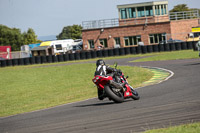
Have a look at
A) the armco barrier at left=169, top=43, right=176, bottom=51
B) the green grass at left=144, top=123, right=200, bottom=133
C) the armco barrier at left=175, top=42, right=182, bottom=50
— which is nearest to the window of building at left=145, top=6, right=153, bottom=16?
the armco barrier at left=169, top=43, right=176, bottom=51

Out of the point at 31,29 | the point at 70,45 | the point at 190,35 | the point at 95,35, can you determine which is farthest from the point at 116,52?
the point at 31,29

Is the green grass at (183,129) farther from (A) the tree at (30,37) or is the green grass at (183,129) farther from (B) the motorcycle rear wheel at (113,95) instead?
(A) the tree at (30,37)

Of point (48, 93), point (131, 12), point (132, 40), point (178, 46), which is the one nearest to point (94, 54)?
point (178, 46)

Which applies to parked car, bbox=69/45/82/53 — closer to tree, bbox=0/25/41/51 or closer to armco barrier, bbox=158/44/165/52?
armco barrier, bbox=158/44/165/52

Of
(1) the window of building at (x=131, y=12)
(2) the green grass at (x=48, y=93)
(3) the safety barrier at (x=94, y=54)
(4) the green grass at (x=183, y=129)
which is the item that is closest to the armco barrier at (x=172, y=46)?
(3) the safety barrier at (x=94, y=54)

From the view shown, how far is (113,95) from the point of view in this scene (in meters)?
10.2

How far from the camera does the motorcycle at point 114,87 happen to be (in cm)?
1020

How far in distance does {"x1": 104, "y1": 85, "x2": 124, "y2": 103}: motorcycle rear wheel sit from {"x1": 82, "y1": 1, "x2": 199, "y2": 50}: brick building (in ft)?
133

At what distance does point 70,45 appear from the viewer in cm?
5684

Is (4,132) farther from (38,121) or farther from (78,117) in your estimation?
(78,117)

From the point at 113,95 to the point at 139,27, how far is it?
41.7 m

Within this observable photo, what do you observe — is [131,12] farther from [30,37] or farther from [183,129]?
[30,37]

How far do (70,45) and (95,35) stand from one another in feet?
17.9

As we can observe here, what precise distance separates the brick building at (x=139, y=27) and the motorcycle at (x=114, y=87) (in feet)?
132
